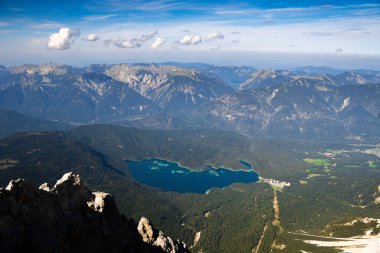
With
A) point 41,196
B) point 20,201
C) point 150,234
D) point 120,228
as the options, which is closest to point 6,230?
point 20,201

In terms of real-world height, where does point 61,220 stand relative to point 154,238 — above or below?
above

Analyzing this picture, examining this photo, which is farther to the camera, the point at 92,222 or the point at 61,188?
the point at 92,222

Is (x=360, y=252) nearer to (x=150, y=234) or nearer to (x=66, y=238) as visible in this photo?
(x=150, y=234)

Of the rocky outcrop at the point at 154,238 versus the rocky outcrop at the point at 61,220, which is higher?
the rocky outcrop at the point at 61,220

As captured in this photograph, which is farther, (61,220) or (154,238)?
(154,238)

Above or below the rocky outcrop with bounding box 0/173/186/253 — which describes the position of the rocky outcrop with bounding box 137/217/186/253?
below

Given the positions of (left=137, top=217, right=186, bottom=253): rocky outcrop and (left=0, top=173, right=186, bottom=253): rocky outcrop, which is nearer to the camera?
(left=0, top=173, right=186, bottom=253): rocky outcrop

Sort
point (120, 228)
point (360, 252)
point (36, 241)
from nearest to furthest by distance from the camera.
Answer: point (36, 241), point (120, 228), point (360, 252)

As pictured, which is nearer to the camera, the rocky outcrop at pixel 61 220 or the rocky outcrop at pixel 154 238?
the rocky outcrop at pixel 61 220
